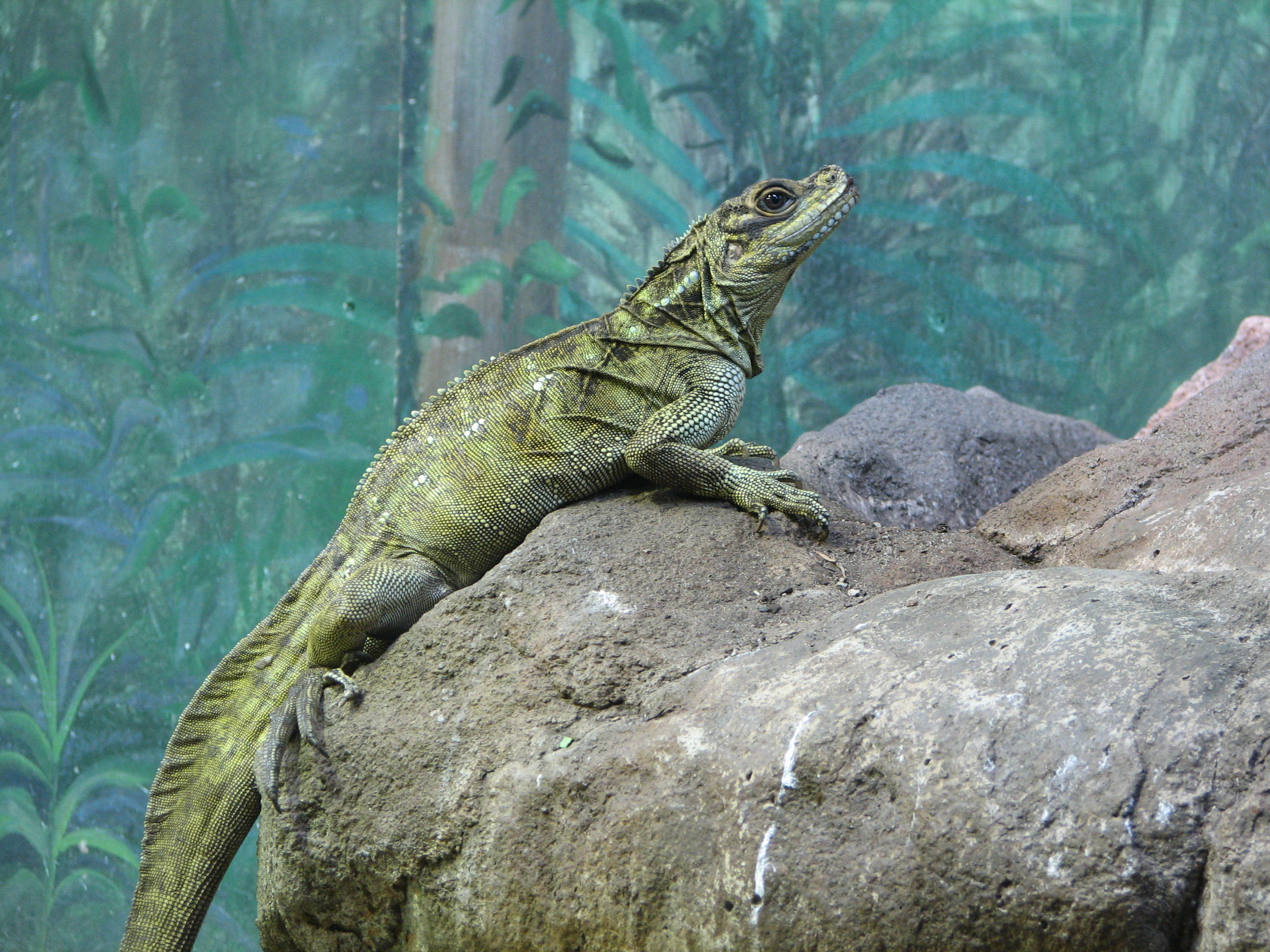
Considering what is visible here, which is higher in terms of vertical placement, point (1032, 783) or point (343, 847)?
point (1032, 783)

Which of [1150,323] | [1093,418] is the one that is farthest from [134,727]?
[1150,323]

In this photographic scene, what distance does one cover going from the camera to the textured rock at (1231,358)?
656cm

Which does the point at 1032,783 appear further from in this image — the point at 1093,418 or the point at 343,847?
the point at 1093,418

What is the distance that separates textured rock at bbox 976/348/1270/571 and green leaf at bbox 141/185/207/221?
6778 millimetres

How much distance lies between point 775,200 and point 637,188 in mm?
3699


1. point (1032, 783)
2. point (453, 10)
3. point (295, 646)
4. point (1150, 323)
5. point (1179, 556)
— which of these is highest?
point (453, 10)

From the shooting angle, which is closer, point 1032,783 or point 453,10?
point 1032,783

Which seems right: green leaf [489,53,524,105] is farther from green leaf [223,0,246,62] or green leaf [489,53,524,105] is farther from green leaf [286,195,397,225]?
green leaf [223,0,246,62]

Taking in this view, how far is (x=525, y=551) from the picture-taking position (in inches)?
162

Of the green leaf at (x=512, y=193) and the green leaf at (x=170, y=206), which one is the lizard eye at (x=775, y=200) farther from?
the green leaf at (x=170, y=206)

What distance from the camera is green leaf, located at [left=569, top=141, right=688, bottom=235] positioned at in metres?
8.21

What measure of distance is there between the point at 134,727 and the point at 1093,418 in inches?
310

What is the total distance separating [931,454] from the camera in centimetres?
558

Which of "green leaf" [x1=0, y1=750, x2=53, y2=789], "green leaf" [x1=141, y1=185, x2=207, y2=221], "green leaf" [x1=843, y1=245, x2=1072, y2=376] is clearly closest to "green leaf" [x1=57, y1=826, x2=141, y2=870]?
"green leaf" [x1=0, y1=750, x2=53, y2=789]
